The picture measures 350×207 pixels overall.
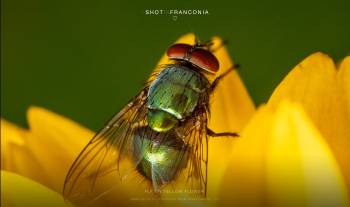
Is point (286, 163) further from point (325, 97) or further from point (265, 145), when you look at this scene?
point (325, 97)

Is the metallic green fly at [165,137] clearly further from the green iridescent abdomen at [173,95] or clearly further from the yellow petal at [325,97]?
the yellow petal at [325,97]

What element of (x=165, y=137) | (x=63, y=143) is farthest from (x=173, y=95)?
(x=63, y=143)

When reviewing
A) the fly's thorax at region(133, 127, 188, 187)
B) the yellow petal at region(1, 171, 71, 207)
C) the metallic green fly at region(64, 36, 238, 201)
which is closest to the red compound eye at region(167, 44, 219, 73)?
the metallic green fly at region(64, 36, 238, 201)

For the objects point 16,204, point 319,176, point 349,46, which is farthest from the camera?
point 349,46

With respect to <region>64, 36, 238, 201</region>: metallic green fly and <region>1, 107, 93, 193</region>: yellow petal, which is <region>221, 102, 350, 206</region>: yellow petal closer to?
<region>64, 36, 238, 201</region>: metallic green fly

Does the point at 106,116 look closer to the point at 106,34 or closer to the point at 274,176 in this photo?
the point at 106,34

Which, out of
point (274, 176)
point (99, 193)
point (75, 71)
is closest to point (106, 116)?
point (75, 71)

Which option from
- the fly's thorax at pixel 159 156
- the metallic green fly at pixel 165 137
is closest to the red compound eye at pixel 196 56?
the metallic green fly at pixel 165 137
